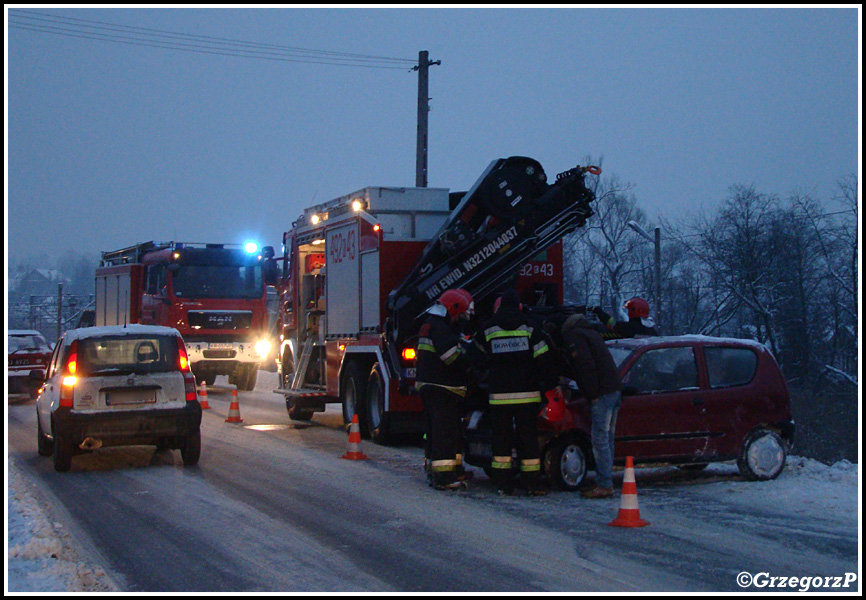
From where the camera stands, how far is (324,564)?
6480 millimetres

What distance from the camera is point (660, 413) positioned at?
9.27m

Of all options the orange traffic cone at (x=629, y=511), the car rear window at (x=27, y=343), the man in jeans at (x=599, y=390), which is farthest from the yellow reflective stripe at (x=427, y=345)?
the car rear window at (x=27, y=343)

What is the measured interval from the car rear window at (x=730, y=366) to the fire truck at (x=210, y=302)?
14.8m

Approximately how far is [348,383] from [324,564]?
26.9 feet

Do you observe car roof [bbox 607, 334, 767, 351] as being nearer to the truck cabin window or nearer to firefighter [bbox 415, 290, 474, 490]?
firefighter [bbox 415, 290, 474, 490]

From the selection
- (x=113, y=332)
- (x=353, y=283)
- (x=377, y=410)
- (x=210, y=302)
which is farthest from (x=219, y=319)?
(x=113, y=332)

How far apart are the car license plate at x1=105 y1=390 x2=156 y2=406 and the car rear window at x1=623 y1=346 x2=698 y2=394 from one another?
551 cm

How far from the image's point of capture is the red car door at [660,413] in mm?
9180

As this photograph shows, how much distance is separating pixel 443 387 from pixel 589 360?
4.96 feet

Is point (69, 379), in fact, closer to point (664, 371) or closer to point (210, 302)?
point (664, 371)

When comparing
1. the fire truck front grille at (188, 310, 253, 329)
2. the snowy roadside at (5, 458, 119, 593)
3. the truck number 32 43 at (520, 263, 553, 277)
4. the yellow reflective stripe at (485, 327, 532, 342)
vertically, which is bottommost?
the snowy roadside at (5, 458, 119, 593)

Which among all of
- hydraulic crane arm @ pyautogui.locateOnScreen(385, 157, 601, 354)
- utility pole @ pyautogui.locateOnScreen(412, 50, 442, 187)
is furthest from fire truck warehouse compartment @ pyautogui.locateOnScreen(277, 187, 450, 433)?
utility pole @ pyautogui.locateOnScreen(412, 50, 442, 187)

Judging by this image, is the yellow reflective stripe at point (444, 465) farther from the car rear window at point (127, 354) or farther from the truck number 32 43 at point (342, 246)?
the truck number 32 43 at point (342, 246)

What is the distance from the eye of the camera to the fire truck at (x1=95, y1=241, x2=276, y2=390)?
2316 centimetres
